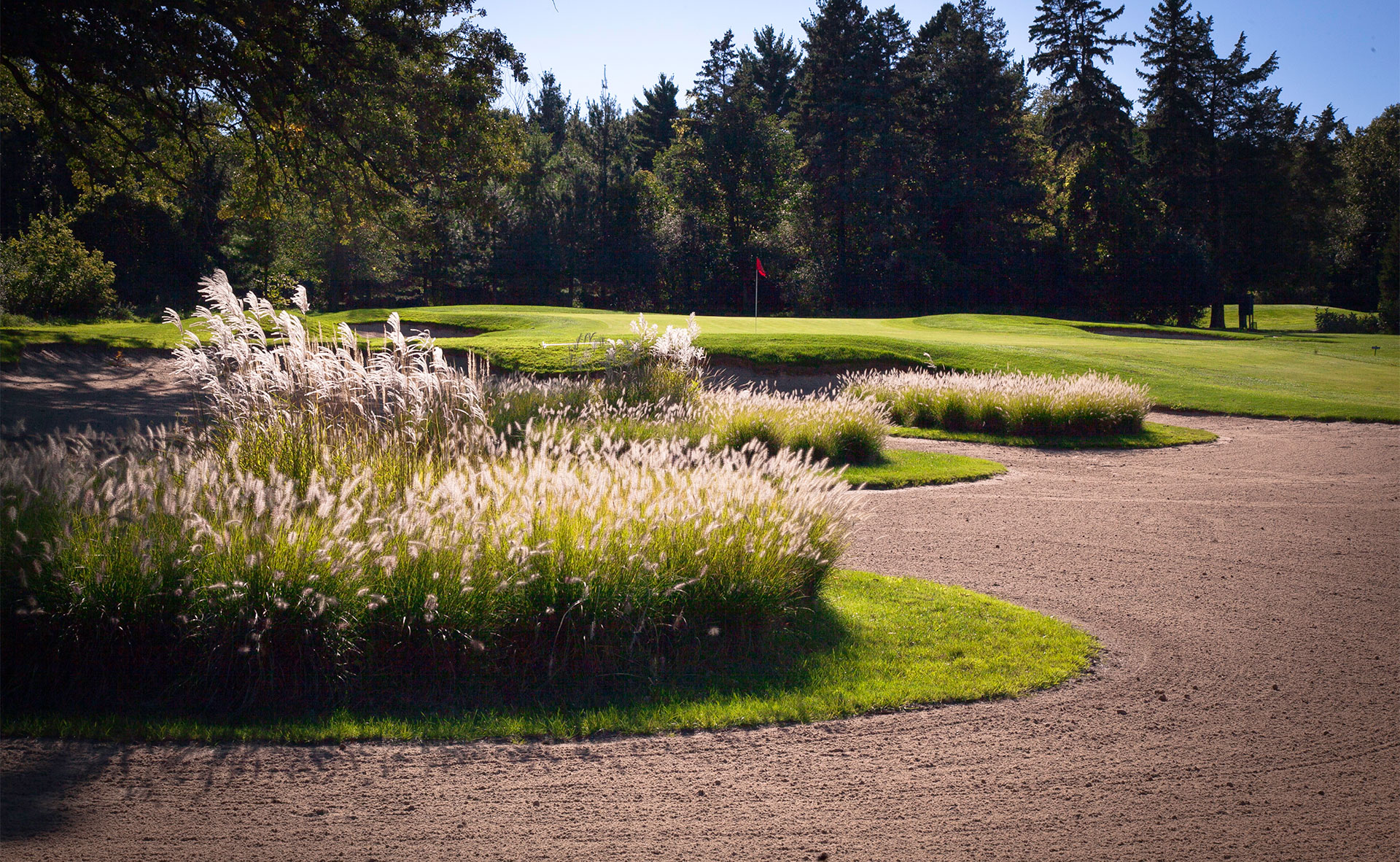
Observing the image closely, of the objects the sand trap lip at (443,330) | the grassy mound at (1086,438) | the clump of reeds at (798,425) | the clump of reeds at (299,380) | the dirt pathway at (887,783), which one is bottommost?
the dirt pathway at (887,783)

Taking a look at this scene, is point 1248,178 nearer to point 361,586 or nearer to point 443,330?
point 443,330

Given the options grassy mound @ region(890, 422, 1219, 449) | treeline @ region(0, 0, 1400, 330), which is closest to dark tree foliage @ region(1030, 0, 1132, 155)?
treeline @ region(0, 0, 1400, 330)

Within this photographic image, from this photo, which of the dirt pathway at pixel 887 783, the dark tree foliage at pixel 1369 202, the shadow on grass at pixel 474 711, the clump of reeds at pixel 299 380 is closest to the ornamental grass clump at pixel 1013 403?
the clump of reeds at pixel 299 380

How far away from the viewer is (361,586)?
14.7ft

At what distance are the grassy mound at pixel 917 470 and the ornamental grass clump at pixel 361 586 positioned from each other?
556 centimetres

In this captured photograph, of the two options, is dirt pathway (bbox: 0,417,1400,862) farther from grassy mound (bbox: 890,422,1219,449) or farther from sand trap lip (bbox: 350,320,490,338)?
sand trap lip (bbox: 350,320,490,338)

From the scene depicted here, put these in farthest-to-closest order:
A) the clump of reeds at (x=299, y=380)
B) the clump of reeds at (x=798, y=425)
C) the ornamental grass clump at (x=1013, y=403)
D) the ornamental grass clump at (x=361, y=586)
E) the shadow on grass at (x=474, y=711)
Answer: the ornamental grass clump at (x=1013, y=403), the clump of reeds at (x=798, y=425), the clump of reeds at (x=299, y=380), the ornamental grass clump at (x=361, y=586), the shadow on grass at (x=474, y=711)

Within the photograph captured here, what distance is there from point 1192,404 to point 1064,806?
56.9 feet

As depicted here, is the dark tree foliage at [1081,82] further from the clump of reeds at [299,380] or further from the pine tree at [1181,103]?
the clump of reeds at [299,380]

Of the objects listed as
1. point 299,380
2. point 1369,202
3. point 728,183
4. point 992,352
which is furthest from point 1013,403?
point 1369,202

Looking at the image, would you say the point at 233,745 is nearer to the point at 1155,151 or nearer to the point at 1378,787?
the point at 1378,787

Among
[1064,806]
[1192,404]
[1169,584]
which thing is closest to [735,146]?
[1192,404]

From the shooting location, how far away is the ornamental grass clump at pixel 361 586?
429 centimetres

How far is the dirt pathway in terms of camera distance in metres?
3.17
